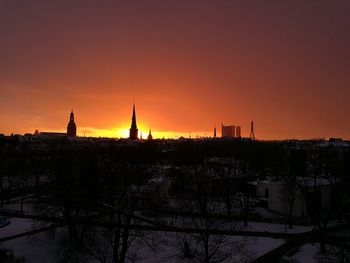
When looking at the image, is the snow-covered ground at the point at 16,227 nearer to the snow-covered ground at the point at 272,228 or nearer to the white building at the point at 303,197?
the snow-covered ground at the point at 272,228

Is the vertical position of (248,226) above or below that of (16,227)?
above

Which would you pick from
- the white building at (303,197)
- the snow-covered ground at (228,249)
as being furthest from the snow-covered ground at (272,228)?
the white building at (303,197)

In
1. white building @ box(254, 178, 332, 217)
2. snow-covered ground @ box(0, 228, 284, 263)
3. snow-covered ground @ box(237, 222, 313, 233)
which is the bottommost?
snow-covered ground @ box(0, 228, 284, 263)

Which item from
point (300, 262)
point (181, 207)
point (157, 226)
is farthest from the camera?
point (181, 207)

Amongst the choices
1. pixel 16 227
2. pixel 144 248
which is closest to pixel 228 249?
pixel 144 248

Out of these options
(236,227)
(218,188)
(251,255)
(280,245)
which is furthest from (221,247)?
(218,188)

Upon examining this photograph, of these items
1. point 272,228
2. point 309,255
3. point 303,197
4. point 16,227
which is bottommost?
point 309,255

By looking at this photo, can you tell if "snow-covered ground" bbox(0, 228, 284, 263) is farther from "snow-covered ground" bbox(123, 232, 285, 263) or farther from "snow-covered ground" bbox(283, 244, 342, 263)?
"snow-covered ground" bbox(283, 244, 342, 263)

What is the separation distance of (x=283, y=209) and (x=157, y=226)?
14.5 m

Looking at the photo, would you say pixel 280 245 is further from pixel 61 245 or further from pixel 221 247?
pixel 61 245

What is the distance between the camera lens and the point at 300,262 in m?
23.5

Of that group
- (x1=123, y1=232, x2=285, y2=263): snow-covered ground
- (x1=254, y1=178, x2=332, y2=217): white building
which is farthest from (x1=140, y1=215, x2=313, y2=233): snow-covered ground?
(x1=254, y1=178, x2=332, y2=217): white building

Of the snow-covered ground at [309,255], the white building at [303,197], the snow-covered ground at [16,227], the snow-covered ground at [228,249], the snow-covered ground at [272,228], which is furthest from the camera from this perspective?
the white building at [303,197]

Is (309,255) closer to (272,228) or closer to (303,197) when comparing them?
(272,228)
